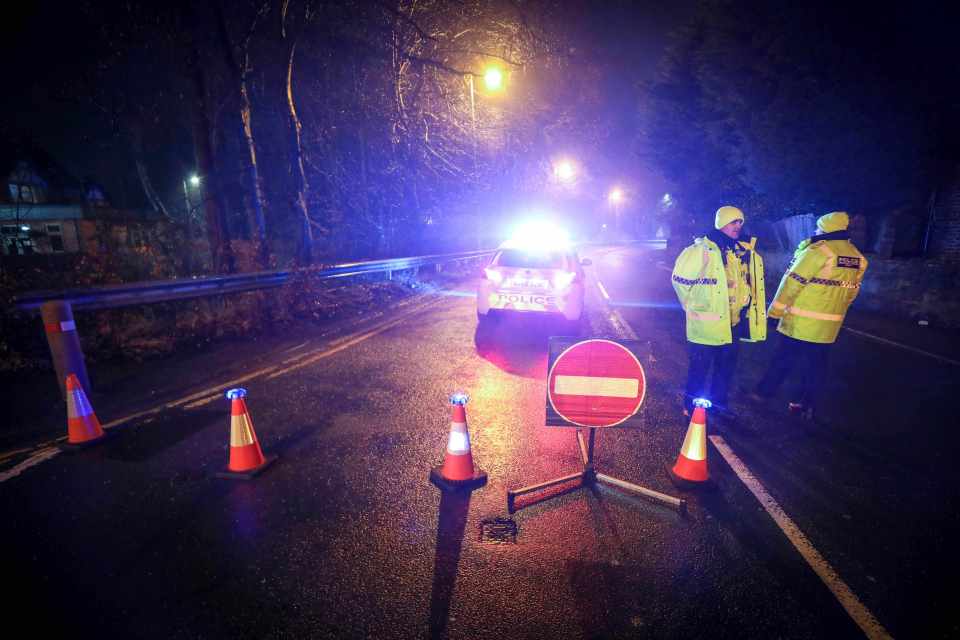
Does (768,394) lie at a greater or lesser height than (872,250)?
lesser

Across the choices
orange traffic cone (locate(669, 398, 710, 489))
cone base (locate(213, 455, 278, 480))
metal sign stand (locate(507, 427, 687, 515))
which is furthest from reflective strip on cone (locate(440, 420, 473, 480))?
orange traffic cone (locate(669, 398, 710, 489))

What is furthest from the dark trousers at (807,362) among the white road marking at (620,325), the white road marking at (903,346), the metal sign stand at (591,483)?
the white road marking at (903,346)

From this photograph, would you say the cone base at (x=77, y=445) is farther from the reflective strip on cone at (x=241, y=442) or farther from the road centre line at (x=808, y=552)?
the road centre line at (x=808, y=552)

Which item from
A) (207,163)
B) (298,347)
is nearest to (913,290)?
(298,347)

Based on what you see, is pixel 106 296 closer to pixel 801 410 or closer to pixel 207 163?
pixel 207 163

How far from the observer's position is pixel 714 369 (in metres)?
4.68

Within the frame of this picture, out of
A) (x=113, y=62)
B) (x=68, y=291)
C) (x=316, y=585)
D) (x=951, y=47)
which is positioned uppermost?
(x=113, y=62)

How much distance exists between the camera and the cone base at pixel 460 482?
3424mm

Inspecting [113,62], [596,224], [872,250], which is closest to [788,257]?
[872,250]

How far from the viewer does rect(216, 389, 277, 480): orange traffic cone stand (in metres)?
3.59

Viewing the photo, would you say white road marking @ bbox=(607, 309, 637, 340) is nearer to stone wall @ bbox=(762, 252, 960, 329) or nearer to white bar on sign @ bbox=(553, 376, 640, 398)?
white bar on sign @ bbox=(553, 376, 640, 398)

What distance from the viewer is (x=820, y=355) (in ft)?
15.2

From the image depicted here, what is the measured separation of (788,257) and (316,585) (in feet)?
59.7

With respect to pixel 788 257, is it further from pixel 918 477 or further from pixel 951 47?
pixel 918 477
